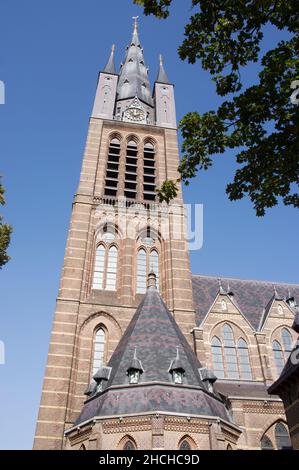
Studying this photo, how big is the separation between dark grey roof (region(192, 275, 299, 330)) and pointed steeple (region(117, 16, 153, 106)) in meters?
18.4

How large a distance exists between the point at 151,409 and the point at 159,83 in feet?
103

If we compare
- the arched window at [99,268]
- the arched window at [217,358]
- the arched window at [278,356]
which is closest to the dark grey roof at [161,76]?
the arched window at [99,268]

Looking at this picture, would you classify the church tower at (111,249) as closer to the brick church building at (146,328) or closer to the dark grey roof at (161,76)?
the brick church building at (146,328)

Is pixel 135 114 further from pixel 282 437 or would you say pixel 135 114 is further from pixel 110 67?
pixel 282 437

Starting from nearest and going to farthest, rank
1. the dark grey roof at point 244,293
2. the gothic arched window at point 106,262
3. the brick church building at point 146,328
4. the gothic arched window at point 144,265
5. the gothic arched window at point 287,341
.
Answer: the brick church building at point 146,328 < the gothic arched window at point 287,341 < the gothic arched window at point 106,262 < the gothic arched window at point 144,265 < the dark grey roof at point 244,293

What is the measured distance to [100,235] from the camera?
2450cm

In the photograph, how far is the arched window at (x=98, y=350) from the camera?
19.2m

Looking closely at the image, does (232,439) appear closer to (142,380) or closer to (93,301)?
(142,380)

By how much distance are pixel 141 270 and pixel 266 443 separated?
1096 centimetres

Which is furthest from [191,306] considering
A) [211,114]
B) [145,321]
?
[211,114]

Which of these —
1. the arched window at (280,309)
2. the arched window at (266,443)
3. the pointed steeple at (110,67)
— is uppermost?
the pointed steeple at (110,67)

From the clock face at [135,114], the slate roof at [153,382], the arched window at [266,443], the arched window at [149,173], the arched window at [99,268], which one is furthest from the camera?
the clock face at [135,114]

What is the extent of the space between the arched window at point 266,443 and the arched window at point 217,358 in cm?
390

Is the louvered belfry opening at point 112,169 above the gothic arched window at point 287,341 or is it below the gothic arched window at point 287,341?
above
